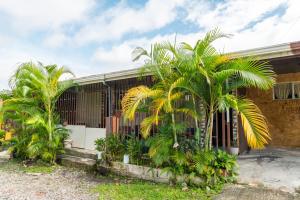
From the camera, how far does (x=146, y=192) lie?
4.91 m

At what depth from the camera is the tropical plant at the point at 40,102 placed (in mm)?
7242

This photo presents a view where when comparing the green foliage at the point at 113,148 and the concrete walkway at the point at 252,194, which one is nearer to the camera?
the concrete walkway at the point at 252,194

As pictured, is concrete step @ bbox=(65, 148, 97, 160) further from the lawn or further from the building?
the lawn

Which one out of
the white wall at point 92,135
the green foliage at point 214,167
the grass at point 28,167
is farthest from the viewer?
the white wall at point 92,135

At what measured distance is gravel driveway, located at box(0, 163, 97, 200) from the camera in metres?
4.92

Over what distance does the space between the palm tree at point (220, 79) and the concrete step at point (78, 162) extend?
3.81 m

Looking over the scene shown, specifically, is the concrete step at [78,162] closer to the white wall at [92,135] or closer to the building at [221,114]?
the white wall at [92,135]

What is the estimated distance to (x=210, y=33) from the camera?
14.8 ft

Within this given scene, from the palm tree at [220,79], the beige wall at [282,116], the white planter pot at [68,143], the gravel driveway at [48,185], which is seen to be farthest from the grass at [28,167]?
the beige wall at [282,116]

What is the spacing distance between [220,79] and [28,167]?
648 centimetres

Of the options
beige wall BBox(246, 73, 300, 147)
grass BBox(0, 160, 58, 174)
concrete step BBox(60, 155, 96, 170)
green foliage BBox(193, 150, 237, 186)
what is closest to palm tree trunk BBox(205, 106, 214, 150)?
green foliage BBox(193, 150, 237, 186)

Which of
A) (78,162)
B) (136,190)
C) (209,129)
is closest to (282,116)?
(209,129)

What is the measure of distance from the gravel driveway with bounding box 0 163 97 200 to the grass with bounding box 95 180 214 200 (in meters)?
0.31

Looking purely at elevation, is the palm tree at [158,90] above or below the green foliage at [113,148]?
above
